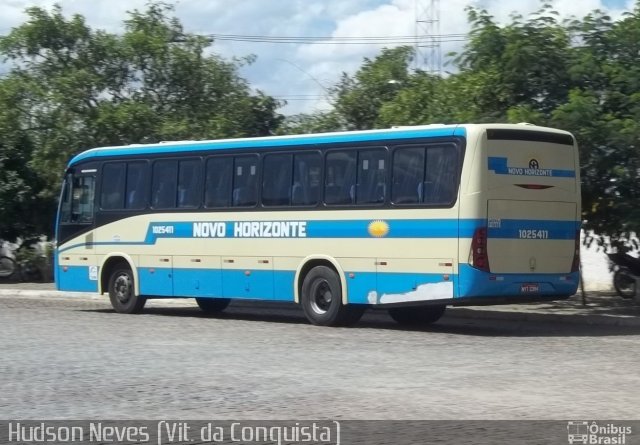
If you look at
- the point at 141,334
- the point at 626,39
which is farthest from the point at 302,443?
the point at 626,39

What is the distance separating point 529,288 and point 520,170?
70.4 inches

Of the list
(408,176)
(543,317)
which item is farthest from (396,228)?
(543,317)

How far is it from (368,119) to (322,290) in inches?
499

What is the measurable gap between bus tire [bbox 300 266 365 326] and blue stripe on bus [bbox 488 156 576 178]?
3350 mm

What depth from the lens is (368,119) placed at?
32000mm

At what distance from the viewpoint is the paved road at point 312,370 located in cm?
1082

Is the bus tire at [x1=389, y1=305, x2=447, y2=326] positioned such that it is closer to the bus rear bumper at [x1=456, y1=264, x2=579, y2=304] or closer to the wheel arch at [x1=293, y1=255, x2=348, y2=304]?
the wheel arch at [x1=293, y1=255, x2=348, y2=304]

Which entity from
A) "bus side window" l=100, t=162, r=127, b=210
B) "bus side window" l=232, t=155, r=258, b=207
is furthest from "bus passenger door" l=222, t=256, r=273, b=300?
"bus side window" l=100, t=162, r=127, b=210

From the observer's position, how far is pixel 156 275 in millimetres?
22703

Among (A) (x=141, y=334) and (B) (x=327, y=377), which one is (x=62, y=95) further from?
(B) (x=327, y=377)

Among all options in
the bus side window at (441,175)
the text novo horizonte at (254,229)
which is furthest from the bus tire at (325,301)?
the bus side window at (441,175)

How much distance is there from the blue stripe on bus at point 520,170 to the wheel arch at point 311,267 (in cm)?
320

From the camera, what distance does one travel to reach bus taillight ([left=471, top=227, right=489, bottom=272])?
58.3 ft

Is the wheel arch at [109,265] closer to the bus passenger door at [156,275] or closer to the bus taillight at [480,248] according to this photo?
the bus passenger door at [156,275]
